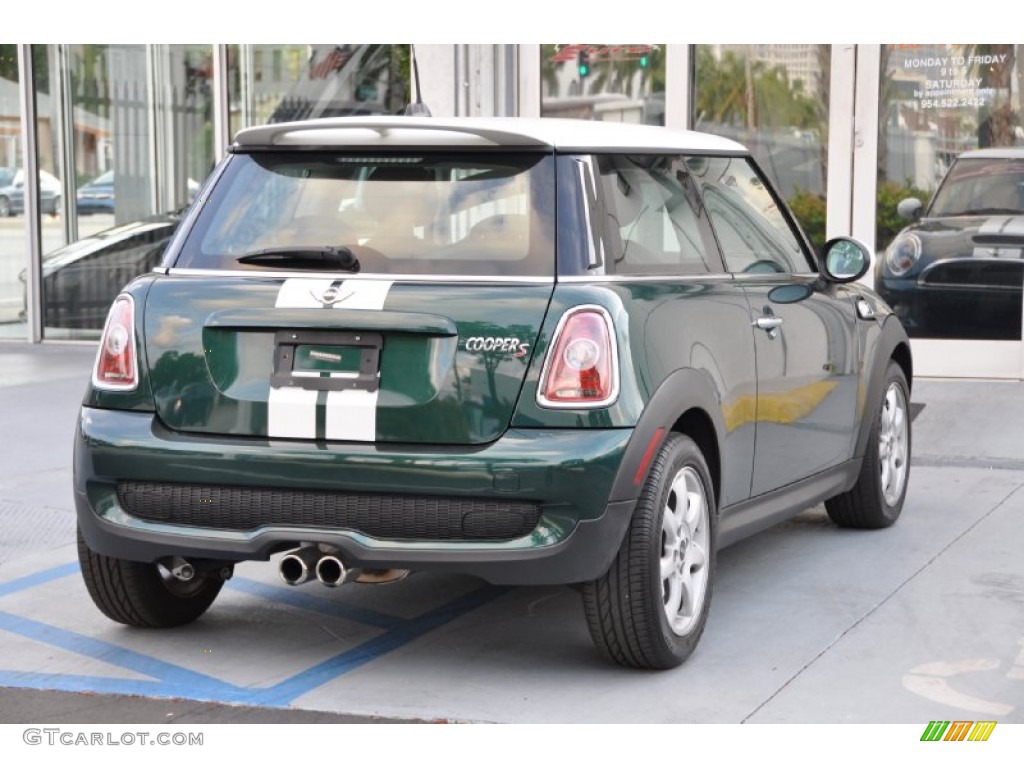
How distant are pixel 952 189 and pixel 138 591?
7.47m

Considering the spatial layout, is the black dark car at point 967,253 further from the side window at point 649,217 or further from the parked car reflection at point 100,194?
the side window at point 649,217

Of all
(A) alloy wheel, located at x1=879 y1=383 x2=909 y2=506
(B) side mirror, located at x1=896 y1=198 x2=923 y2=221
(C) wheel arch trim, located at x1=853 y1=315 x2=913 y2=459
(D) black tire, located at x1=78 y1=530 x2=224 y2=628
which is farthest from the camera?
(B) side mirror, located at x1=896 y1=198 x2=923 y2=221

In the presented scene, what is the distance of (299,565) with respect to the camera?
15.1 feet

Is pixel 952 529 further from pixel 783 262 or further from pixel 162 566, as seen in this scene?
pixel 162 566

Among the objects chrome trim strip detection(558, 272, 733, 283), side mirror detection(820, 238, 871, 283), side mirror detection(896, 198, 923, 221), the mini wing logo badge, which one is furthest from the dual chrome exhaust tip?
side mirror detection(896, 198, 923, 221)

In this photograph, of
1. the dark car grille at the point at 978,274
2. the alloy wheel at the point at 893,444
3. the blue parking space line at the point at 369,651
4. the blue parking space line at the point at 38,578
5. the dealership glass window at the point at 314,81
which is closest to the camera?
the blue parking space line at the point at 369,651

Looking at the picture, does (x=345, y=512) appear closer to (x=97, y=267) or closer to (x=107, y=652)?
(x=107, y=652)

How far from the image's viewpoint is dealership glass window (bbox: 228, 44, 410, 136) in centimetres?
1303

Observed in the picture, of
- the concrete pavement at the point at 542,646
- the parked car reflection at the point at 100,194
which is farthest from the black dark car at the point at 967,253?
the parked car reflection at the point at 100,194

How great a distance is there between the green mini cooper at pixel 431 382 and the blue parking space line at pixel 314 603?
0.47m

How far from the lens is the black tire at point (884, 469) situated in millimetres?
6566
